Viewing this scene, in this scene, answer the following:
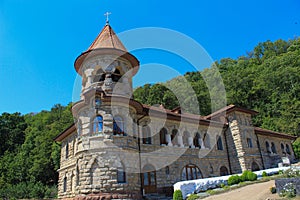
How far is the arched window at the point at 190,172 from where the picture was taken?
66.1 ft

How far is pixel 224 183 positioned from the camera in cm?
1622

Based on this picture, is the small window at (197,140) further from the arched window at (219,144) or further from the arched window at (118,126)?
the arched window at (118,126)

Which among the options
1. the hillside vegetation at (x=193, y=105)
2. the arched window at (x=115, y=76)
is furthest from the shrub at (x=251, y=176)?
the hillside vegetation at (x=193, y=105)

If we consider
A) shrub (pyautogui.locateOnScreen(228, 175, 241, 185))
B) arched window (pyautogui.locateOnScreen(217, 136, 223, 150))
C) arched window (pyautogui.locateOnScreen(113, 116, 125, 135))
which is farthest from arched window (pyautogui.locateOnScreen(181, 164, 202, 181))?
arched window (pyautogui.locateOnScreen(113, 116, 125, 135))

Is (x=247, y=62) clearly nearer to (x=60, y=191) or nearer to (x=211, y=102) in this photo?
(x=211, y=102)

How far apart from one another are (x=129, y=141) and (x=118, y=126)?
1176mm

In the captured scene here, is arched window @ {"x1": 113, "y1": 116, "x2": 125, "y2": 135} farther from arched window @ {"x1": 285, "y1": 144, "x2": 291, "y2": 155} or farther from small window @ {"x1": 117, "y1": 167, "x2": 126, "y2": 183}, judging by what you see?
arched window @ {"x1": 285, "y1": 144, "x2": 291, "y2": 155}

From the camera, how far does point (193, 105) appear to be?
43750 millimetres

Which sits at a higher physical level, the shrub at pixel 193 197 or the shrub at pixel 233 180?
the shrub at pixel 233 180

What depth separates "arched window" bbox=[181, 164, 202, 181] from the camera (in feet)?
66.1

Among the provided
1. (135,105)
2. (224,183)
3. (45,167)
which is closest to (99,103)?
(135,105)

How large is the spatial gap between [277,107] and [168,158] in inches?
1221

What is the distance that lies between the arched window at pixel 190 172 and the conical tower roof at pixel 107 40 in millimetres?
10545

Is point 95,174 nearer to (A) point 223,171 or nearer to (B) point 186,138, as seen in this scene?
(B) point 186,138
